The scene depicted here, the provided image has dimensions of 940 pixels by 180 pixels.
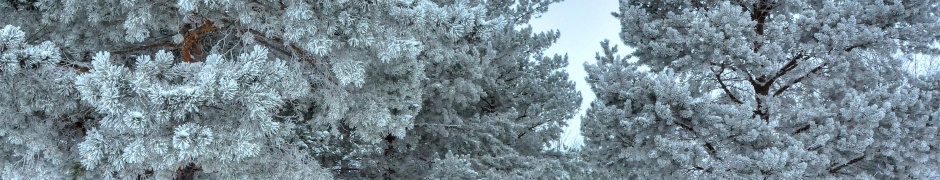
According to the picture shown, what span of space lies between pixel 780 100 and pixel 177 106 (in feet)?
16.9

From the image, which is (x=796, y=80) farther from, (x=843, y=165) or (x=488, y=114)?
(x=488, y=114)

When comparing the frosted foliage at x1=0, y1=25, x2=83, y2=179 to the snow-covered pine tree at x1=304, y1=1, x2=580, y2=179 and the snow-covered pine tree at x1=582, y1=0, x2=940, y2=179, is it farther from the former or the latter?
the snow-covered pine tree at x1=582, y1=0, x2=940, y2=179

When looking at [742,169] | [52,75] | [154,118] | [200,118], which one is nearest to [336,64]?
[200,118]

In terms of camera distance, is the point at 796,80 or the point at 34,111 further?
the point at 796,80

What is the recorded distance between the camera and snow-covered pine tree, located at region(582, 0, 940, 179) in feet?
18.7

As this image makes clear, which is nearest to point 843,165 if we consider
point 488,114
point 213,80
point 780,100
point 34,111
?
point 780,100

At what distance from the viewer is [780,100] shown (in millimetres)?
6738

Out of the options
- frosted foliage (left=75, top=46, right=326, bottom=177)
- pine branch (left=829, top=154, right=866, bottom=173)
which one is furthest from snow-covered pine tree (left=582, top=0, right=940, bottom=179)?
frosted foliage (left=75, top=46, right=326, bottom=177)

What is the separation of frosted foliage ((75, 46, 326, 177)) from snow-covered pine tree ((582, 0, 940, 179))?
285cm

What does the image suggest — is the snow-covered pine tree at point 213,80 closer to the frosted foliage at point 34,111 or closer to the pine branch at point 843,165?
the frosted foliage at point 34,111

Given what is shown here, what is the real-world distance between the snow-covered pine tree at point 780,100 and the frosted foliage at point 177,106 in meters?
2.85

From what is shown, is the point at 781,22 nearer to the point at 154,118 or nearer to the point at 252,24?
the point at 252,24

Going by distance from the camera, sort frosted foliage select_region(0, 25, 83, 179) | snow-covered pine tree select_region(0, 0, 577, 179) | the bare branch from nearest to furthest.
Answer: snow-covered pine tree select_region(0, 0, 577, 179), frosted foliage select_region(0, 25, 83, 179), the bare branch

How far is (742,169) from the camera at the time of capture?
5.65 m
